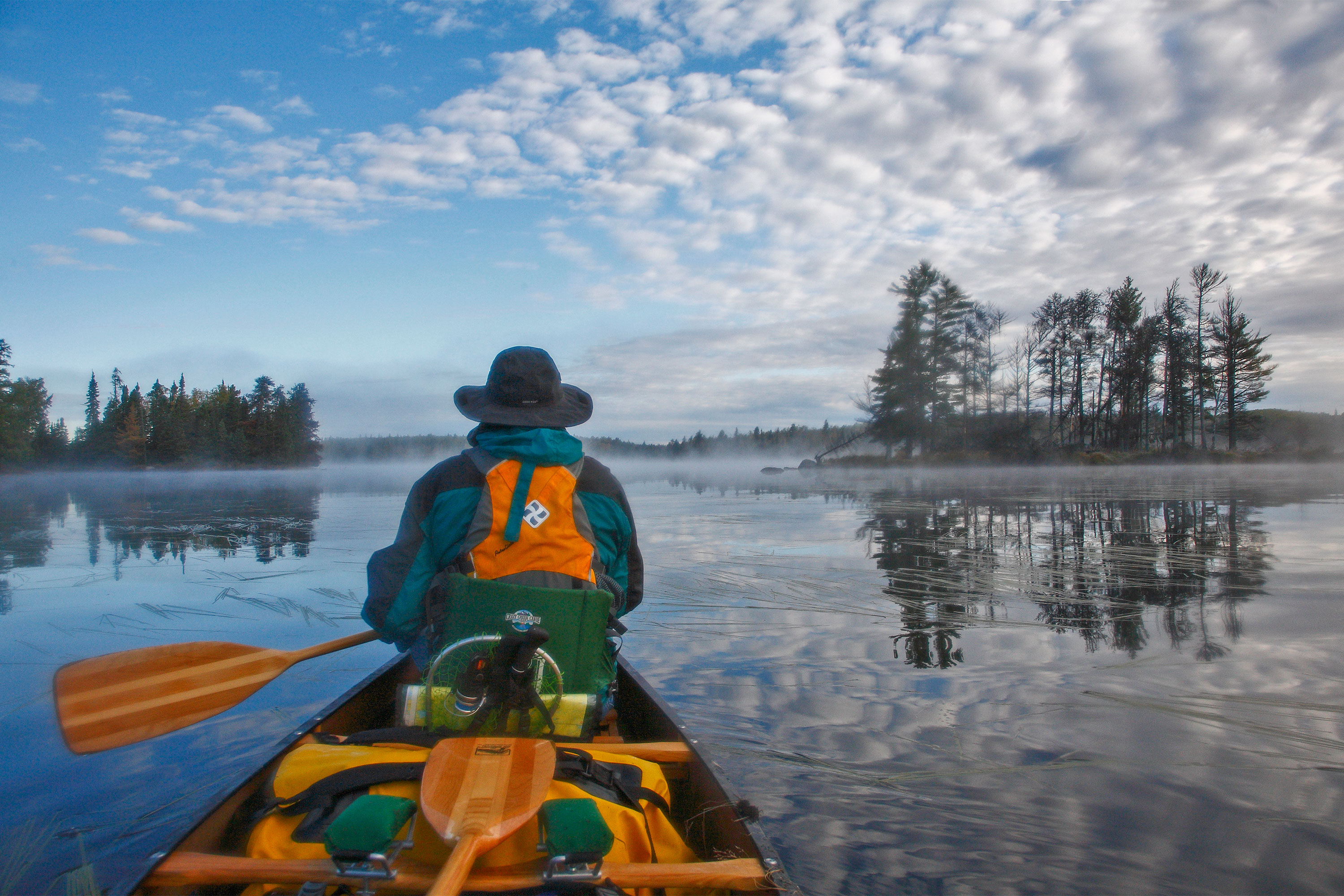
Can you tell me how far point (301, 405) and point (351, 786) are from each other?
3287 inches

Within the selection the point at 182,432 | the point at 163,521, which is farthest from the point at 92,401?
the point at 163,521

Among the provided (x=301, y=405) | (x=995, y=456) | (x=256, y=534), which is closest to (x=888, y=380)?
(x=995, y=456)

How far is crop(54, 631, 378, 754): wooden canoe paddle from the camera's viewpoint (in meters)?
3.14

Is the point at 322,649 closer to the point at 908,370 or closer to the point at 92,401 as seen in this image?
the point at 908,370

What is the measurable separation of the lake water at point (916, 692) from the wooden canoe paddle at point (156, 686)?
27 cm

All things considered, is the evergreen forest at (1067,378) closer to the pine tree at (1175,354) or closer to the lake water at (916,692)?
the pine tree at (1175,354)

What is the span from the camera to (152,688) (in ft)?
11.4

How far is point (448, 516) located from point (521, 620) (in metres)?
0.50

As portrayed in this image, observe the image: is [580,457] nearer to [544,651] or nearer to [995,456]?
[544,651]

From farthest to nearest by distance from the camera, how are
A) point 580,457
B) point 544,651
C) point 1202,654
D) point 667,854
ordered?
1. point 1202,654
2. point 580,457
3. point 544,651
4. point 667,854

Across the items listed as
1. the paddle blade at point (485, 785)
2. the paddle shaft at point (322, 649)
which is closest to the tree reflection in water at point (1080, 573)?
the paddle blade at point (485, 785)

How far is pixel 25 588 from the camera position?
7344 millimetres

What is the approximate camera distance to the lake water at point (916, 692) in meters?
2.59

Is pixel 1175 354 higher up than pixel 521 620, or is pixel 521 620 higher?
pixel 1175 354
